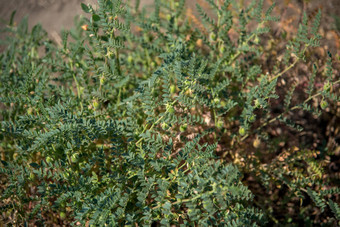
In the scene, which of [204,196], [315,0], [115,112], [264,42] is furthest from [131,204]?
[315,0]

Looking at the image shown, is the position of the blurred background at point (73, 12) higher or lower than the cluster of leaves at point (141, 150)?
higher

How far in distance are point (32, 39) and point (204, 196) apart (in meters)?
1.64

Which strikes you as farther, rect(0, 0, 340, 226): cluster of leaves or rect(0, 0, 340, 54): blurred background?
rect(0, 0, 340, 54): blurred background

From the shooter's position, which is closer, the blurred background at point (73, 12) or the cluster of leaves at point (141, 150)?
the cluster of leaves at point (141, 150)

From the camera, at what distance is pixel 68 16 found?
270 centimetres

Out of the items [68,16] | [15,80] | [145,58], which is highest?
[68,16]

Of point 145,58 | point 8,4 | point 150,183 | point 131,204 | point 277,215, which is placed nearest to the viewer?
point 150,183

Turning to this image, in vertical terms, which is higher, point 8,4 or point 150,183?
point 8,4

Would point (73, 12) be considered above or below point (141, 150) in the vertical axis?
above

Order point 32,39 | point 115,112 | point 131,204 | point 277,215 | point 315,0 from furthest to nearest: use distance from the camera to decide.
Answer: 1. point 315,0
2. point 32,39
3. point 277,215
4. point 115,112
5. point 131,204

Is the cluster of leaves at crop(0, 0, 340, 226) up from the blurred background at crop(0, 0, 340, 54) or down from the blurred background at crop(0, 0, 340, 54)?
down

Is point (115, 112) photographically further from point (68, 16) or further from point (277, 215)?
point (68, 16)

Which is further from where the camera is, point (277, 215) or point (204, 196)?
point (277, 215)

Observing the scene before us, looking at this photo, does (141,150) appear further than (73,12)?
No
